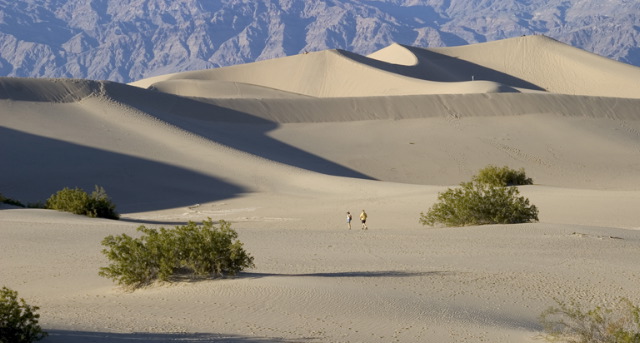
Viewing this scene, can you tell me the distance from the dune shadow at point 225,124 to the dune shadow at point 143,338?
28.1 meters

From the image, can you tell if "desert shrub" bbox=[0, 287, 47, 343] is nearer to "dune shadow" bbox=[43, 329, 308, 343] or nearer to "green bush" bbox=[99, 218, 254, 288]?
"dune shadow" bbox=[43, 329, 308, 343]

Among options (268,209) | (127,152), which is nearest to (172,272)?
(268,209)

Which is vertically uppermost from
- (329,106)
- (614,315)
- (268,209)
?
(329,106)

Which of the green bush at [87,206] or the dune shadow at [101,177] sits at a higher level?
the dune shadow at [101,177]

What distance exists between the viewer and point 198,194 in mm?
29844

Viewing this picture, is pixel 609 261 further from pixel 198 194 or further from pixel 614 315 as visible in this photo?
pixel 198 194

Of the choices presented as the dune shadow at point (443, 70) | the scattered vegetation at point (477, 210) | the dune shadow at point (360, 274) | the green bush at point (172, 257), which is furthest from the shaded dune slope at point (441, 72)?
the green bush at point (172, 257)

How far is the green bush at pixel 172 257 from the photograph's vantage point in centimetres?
1192

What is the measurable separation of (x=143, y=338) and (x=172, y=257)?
3.18 metres

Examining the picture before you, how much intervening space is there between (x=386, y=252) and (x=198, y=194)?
15.1m

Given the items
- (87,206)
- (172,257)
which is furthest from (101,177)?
(172,257)

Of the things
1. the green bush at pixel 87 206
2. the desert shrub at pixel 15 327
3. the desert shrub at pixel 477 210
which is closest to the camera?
the desert shrub at pixel 15 327

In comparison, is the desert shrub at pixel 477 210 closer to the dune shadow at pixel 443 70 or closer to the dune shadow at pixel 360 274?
the dune shadow at pixel 360 274

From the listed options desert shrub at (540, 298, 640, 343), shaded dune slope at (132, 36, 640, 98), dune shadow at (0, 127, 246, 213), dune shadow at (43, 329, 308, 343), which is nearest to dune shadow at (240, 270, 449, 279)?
desert shrub at (540, 298, 640, 343)
